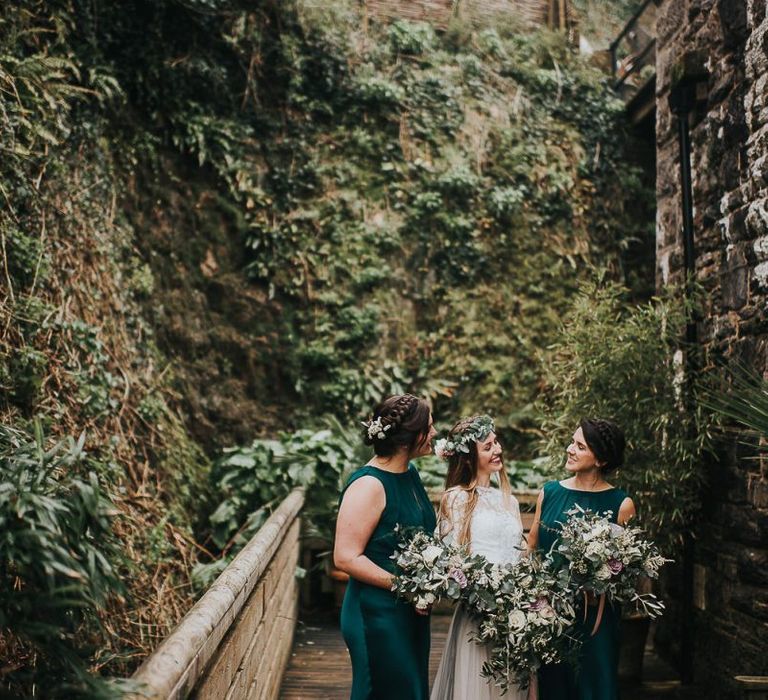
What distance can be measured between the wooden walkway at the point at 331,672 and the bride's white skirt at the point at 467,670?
1559 millimetres

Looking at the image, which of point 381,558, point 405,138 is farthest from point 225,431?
point 381,558

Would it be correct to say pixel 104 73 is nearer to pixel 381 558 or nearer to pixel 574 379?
pixel 574 379

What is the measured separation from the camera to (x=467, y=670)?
134 inches

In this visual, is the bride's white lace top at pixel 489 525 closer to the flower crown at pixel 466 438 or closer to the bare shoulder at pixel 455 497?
the bare shoulder at pixel 455 497

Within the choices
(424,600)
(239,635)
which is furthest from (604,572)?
(239,635)

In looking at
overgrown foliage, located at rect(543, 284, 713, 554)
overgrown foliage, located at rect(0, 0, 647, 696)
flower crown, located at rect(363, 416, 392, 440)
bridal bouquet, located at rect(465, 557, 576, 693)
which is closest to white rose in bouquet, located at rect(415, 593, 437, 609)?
bridal bouquet, located at rect(465, 557, 576, 693)

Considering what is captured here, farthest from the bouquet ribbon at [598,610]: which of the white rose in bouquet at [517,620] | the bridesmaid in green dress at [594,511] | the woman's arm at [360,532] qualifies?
the woman's arm at [360,532]

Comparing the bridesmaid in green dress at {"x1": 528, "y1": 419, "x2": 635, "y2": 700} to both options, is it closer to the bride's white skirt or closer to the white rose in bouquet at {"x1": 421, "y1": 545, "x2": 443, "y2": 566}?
the bride's white skirt

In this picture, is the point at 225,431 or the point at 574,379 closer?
the point at 574,379

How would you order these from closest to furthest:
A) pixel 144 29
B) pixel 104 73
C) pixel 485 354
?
pixel 104 73 → pixel 144 29 → pixel 485 354

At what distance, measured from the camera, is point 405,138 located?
31.6 ft

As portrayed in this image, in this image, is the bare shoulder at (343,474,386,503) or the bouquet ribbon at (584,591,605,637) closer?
the bare shoulder at (343,474,386,503)

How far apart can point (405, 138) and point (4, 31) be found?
5.17 meters

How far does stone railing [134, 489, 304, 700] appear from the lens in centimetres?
196
